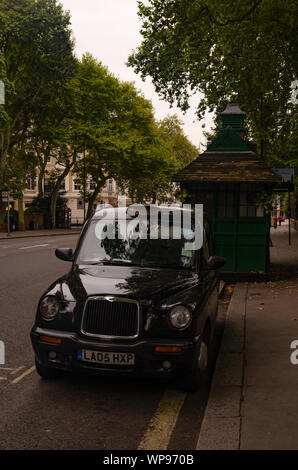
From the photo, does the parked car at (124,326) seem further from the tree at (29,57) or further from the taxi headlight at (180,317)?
the tree at (29,57)

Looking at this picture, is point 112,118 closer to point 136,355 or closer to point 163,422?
point 136,355

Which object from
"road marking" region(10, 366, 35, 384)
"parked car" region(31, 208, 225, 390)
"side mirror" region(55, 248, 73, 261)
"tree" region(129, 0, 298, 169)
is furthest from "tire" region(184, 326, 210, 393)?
"tree" region(129, 0, 298, 169)

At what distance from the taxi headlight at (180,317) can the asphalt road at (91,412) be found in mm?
675

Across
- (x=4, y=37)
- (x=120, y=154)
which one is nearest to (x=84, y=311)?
(x=4, y=37)

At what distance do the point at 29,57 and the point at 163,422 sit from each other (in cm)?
3686

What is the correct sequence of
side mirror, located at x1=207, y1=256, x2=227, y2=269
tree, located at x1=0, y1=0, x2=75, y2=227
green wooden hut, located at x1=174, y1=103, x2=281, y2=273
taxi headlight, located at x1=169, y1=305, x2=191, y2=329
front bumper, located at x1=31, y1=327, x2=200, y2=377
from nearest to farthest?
1. front bumper, located at x1=31, y1=327, x2=200, y2=377
2. taxi headlight, located at x1=169, y1=305, x2=191, y2=329
3. side mirror, located at x1=207, y1=256, x2=227, y2=269
4. green wooden hut, located at x1=174, y1=103, x2=281, y2=273
5. tree, located at x1=0, y1=0, x2=75, y2=227

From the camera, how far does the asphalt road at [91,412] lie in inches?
146

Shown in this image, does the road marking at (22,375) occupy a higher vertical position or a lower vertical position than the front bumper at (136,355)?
lower

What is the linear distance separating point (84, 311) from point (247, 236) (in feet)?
28.6

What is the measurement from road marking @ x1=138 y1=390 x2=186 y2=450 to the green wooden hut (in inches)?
325

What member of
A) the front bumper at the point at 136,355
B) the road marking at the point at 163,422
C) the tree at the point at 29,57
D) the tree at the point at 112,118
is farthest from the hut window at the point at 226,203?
the tree at the point at 112,118

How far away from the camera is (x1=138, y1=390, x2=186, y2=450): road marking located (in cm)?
367

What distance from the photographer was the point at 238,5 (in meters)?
10.7

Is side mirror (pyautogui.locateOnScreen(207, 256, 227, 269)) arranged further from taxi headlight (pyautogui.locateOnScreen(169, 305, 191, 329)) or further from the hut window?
the hut window
